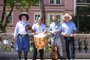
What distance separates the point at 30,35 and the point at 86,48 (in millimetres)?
4914

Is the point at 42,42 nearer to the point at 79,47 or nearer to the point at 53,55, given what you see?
the point at 53,55

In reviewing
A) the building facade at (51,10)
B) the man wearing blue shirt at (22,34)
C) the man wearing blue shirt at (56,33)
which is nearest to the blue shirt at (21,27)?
the man wearing blue shirt at (22,34)

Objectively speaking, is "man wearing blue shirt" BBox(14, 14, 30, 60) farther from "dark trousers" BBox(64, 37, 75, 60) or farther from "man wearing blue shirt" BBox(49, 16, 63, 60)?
"dark trousers" BBox(64, 37, 75, 60)

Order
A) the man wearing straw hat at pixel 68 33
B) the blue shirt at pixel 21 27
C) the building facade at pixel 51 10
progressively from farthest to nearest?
1. the building facade at pixel 51 10
2. the man wearing straw hat at pixel 68 33
3. the blue shirt at pixel 21 27

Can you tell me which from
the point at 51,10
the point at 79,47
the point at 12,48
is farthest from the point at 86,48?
the point at 51,10

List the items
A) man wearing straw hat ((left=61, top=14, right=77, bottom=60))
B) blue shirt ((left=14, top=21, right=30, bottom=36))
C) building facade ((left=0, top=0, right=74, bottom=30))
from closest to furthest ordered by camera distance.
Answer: blue shirt ((left=14, top=21, right=30, bottom=36)) < man wearing straw hat ((left=61, top=14, right=77, bottom=60)) < building facade ((left=0, top=0, right=74, bottom=30))

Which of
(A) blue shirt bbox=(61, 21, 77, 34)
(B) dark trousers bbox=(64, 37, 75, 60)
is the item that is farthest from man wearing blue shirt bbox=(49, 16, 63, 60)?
(B) dark trousers bbox=(64, 37, 75, 60)

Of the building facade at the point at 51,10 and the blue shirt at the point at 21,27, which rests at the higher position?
the blue shirt at the point at 21,27

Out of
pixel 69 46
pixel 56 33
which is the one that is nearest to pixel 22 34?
pixel 56 33

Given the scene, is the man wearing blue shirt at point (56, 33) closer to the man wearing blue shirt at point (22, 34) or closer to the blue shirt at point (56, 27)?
the blue shirt at point (56, 27)

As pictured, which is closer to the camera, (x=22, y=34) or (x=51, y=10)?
(x=22, y=34)

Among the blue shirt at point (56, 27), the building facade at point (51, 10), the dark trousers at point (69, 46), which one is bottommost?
the building facade at point (51, 10)

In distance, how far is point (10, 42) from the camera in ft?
63.2

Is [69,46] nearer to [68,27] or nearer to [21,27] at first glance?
[68,27]
